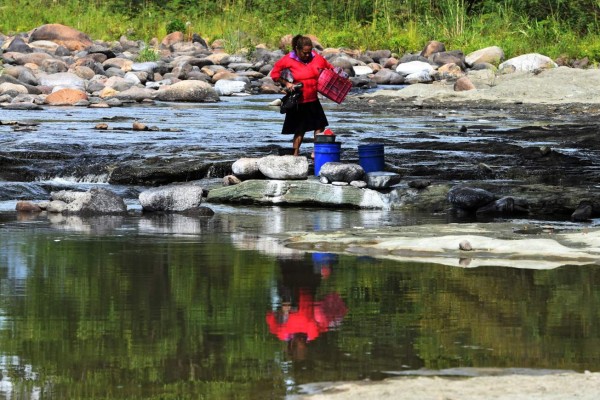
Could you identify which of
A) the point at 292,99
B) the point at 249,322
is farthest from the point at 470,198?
the point at 249,322

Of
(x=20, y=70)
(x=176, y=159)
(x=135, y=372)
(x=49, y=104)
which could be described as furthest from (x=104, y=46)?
(x=135, y=372)

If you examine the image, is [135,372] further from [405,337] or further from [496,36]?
[496,36]

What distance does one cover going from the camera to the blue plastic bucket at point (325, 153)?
479 inches

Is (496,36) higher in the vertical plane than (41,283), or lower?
higher

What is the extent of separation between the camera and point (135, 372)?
4527 mm

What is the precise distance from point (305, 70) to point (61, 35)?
24.7 metres

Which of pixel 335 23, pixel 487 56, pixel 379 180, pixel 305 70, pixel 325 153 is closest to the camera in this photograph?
pixel 379 180

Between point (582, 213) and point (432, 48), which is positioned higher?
point (432, 48)

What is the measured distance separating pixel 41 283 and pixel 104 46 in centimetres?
2964

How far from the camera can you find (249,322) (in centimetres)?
542

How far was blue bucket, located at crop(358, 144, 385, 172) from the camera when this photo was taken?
12191 mm

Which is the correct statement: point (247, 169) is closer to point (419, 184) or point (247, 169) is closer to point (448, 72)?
point (419, 184)

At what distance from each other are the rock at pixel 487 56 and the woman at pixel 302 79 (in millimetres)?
19115

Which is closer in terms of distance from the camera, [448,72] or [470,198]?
[470,198]
